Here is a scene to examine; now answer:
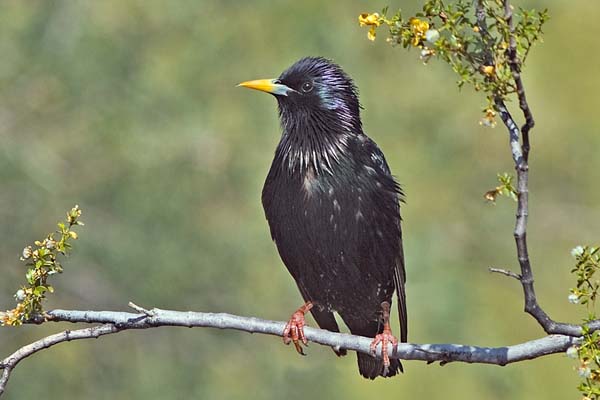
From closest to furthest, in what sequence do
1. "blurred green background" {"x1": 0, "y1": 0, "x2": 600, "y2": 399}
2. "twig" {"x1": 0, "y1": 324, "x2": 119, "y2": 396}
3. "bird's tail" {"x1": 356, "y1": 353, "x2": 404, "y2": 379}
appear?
"twig" {"x1": 0, "y1": 324, "x2": 119, "y2": 396}, "bird's tail" {"x1": 356, "y1": 353, "x2": 404, "y2": 379}, "blurred green background" {"x1": 0, "y1": 0, "x2": 600, "y2": 399}

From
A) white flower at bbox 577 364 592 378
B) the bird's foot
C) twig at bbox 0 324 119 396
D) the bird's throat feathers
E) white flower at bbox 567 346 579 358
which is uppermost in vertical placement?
the bird's throat feathers

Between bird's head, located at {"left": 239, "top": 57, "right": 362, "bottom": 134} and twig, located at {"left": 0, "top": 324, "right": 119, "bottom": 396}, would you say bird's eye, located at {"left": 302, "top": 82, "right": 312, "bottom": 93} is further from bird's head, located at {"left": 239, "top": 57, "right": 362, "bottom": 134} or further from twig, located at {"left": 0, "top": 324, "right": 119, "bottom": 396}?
twig, located at {"left": 0, "top": 324, "right": 119, "bottom": 396}

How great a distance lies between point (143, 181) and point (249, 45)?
163 centimetres

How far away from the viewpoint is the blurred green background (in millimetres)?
9734

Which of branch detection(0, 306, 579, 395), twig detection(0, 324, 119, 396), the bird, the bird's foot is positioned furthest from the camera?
the bird

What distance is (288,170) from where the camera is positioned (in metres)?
4.95

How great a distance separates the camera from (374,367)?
17.5 feet

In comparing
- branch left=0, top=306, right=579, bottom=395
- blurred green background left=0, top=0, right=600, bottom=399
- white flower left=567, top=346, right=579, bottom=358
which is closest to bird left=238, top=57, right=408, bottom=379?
branch left=0, top=306, right=579, bottom=395

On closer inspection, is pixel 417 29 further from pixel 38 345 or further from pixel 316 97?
pixel 316 97

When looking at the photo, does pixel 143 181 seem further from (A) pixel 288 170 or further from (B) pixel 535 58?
(A) pixel 288 170

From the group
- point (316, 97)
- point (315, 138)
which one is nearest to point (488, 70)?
point (315, 138)

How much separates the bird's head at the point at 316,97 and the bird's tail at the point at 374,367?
3.44 feet

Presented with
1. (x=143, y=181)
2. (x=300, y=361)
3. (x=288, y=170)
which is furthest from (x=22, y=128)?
(x=288, y=170)

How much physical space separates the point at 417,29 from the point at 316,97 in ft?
7.56
